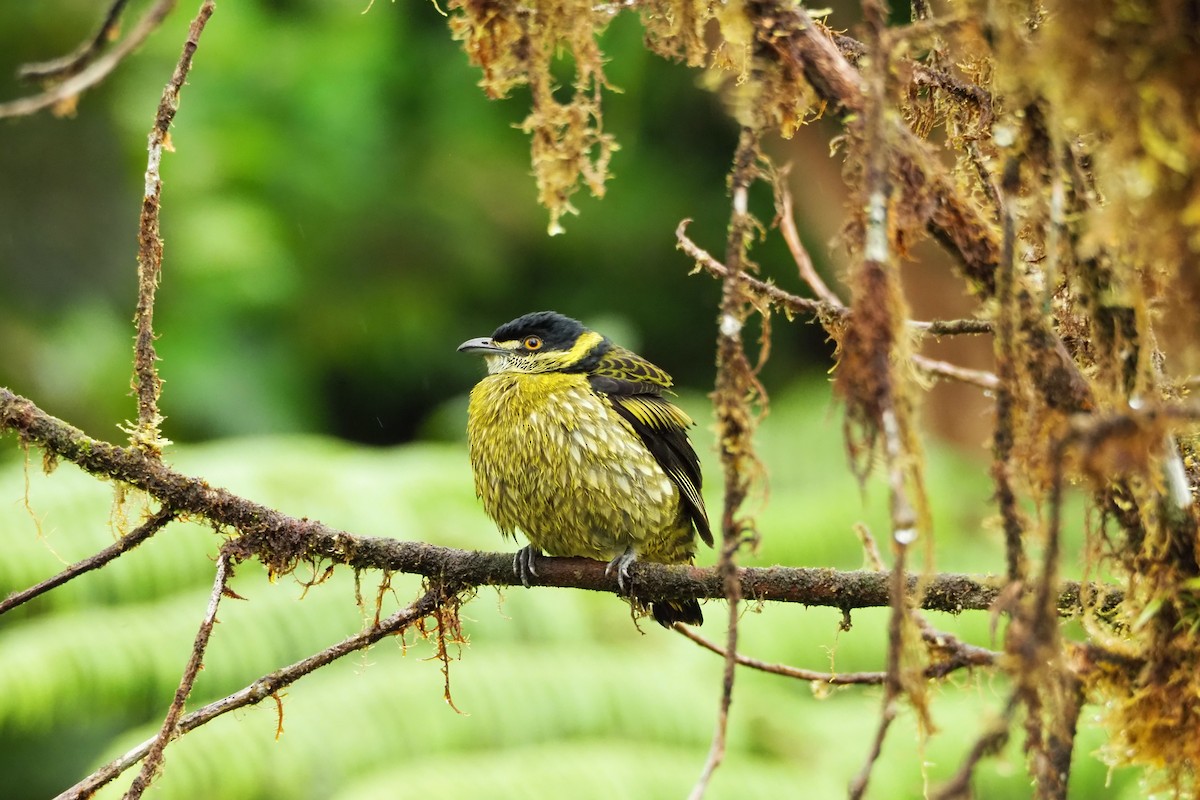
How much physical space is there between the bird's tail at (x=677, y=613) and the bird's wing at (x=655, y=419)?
0.19 metres

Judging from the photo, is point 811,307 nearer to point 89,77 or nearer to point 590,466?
point 590,466

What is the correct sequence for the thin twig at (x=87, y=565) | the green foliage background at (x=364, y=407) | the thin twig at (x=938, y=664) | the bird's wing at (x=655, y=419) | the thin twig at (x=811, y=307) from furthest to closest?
the green foliage background at (x=364, y=407)
the bird's wing at (x=655, y=419)
the thin twig at (x=811, y=307)
the thin twig at (x=87, y=565)
the thin twig at (x=938, y=664)

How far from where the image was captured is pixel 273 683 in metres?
2.20

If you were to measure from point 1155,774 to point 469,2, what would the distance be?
165cm

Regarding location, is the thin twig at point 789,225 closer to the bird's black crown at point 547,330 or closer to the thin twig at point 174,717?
the thin twig at point 174,717

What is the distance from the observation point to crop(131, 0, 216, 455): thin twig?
2.15m

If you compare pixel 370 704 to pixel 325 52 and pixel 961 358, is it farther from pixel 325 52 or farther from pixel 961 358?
pixel 325 52

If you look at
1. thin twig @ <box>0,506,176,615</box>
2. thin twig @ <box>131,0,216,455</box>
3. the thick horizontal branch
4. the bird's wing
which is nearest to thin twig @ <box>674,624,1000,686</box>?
the thick horizontal branch

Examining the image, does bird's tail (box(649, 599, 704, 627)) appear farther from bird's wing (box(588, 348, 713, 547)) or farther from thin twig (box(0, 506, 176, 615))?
thin twig (box(0, 506, 176, 615))

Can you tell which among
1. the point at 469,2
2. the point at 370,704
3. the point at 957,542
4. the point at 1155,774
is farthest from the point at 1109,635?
the point at 957,542

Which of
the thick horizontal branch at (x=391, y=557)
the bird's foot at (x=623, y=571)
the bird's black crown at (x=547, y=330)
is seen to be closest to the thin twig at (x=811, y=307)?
the thick horizontal branch at (x=391, y=557)

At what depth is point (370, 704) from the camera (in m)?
4.93

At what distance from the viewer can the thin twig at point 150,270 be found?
2152 mm

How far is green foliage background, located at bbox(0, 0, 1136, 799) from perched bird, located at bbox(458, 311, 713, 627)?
14.5 inches
